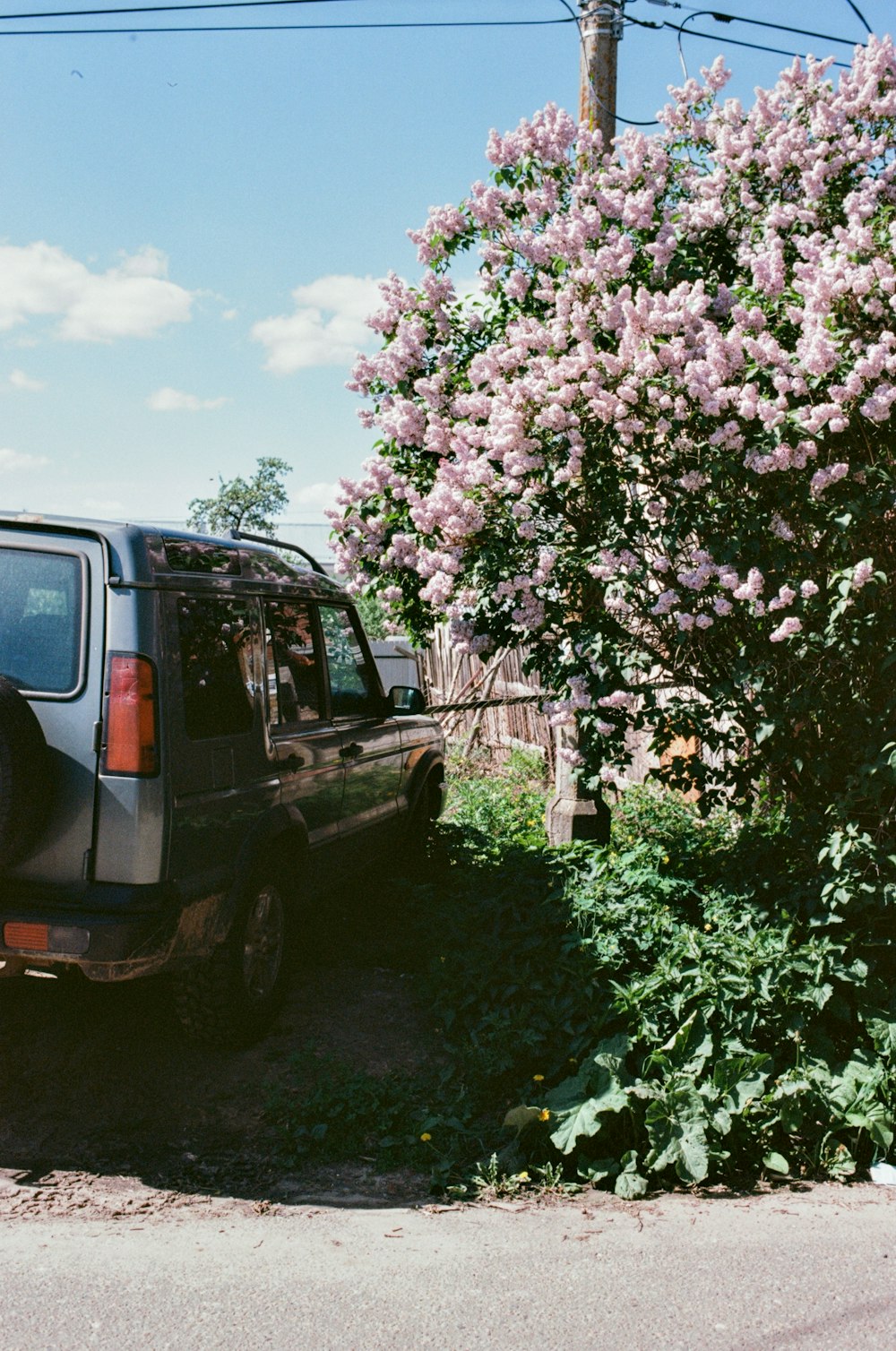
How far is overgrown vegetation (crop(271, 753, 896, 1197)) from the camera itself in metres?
4.16

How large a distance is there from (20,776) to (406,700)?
3.30m

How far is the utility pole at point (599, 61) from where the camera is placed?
22.3 feet

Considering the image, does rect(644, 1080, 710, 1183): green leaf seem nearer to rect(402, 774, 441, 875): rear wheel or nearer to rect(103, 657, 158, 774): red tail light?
rect(103, 657, 158, 774): red tail light

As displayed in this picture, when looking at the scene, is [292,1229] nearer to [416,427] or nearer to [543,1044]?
[543,1044]

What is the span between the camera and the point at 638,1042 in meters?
4.59

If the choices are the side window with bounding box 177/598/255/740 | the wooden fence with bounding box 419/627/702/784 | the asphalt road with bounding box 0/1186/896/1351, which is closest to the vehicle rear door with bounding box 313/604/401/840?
the side window with bounding box 177/598/255/740

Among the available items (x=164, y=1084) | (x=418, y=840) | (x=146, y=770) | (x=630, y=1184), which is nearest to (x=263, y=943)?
(x=164, y=1084)

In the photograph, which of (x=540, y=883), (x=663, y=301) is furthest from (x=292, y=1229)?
(x=663, y=301)

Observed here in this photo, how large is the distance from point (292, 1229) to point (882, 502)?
3.45 meters

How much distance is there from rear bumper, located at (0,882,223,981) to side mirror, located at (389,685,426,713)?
2.93 metres

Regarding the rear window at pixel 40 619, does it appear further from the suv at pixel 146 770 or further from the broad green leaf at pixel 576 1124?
the broad green leaf at pixel 576 1124

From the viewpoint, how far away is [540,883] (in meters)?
5.77

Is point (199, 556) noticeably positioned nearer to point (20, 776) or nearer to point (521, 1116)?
point (20, 776)

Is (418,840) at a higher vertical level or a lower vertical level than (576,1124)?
higher
